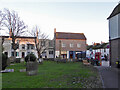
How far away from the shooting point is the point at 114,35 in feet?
53.0

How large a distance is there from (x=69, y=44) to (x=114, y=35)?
33442 mm

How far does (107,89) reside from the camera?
6590 millimetres

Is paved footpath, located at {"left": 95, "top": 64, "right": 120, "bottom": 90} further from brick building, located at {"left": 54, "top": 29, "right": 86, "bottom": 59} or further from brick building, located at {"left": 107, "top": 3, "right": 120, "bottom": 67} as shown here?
brick building, located at {"left": 54, "top": 29, "right": 86, "bottom": 59}

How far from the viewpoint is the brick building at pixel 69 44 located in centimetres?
4847

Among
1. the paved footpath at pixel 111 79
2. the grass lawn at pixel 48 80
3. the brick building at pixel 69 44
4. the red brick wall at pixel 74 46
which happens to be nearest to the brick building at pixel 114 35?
the paved footpath at pixel 111 79

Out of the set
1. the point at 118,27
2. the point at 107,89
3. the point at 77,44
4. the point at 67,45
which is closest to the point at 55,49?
the point at 67,45

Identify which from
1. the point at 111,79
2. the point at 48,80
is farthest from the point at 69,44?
the point at 48,80

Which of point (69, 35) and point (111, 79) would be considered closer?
point (111, 79)

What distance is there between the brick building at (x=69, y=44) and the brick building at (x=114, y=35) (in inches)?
1253

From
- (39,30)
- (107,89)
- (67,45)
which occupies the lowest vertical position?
(107,89)

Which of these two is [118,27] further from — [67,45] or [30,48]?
[30,48]

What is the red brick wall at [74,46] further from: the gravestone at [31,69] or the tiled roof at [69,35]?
the gravestone at [31,69]

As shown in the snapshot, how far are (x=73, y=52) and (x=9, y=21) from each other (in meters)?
27.4

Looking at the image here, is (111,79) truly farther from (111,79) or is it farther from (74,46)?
(74,46)
